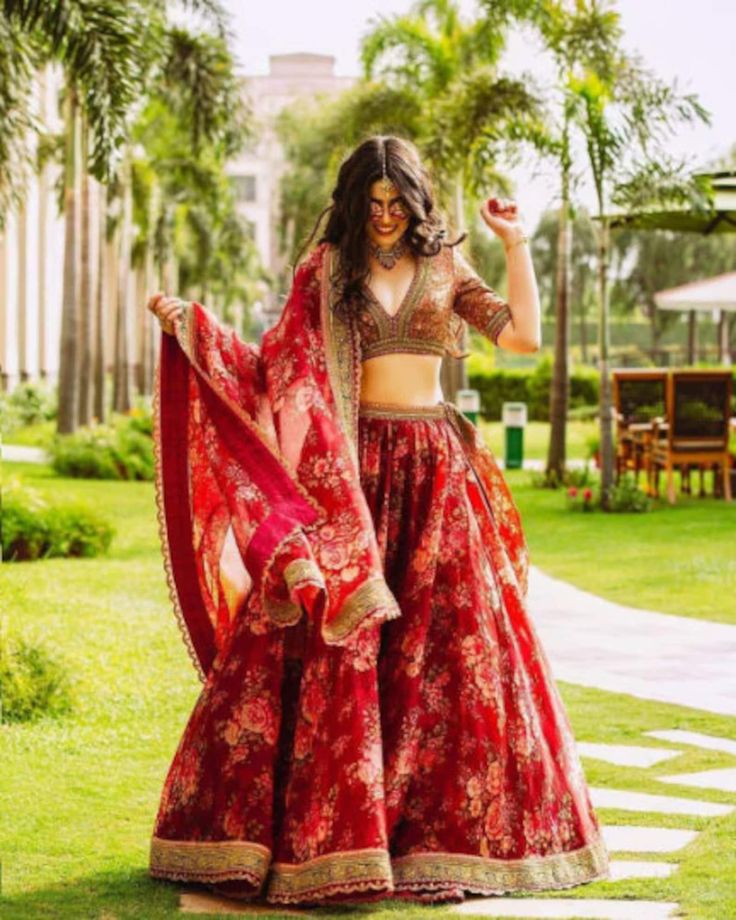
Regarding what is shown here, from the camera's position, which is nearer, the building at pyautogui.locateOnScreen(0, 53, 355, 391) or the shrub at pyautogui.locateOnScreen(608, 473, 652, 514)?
the shrub at pyautogui.locateOnScreen(608, 473, 652, 514)

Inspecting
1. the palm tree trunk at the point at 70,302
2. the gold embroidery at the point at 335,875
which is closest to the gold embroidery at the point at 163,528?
the gold embroidery at the point at 335,875

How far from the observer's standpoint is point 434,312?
5.02 metres

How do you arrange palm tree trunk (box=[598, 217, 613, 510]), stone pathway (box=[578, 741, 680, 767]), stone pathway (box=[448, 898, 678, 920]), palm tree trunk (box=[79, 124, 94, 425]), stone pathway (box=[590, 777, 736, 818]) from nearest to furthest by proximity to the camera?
stone pathway (box=[448, 898, 678, 920]) < stone pathway (box=[590, 777, 736, 818]) < stone pathway (box=[578, 741, 680, 767]) < palm tree trunk (box=[598, 217, 613, 510]) < palm tree trunk (box=[79, 124, 94, 425])

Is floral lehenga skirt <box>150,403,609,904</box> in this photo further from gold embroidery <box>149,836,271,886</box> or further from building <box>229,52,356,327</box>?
building <box>229,52,356,327</box>

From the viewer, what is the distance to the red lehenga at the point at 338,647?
459 cm

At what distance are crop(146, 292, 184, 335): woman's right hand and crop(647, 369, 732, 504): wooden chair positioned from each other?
11.9 meters

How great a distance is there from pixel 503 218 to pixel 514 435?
17972 millimetres

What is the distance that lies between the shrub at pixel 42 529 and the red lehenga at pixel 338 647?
8441 mm

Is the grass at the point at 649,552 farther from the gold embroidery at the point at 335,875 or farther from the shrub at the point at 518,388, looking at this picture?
the shrub at the point at 518,388

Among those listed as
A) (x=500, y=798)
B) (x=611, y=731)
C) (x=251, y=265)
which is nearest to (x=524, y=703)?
(x=500, y=798)

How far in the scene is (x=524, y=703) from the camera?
4840 millimetres

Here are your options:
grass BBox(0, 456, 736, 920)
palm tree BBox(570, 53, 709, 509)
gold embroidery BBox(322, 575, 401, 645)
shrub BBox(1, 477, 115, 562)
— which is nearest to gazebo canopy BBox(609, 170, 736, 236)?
palm tree BBox(570, 53, 709, 509)

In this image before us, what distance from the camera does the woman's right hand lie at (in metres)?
5.02

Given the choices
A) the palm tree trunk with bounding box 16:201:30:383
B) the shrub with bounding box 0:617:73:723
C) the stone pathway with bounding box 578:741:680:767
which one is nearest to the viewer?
the stone pathway with bounding box 578:741:680:767
